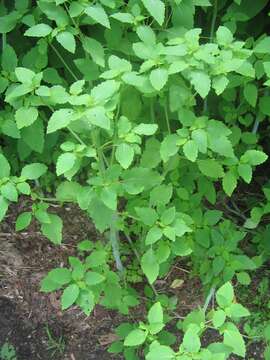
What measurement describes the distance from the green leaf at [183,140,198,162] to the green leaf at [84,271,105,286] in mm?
613

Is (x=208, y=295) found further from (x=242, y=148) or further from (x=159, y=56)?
(x=159, y=56)

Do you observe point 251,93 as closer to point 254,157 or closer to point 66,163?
point 254,157

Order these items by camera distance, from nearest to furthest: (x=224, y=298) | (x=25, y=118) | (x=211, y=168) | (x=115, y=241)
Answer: (x=224, y=298) < (x=25, y=118) < (x=211, y=168) < (x=115, y=241)

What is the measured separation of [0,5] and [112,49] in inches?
23.3

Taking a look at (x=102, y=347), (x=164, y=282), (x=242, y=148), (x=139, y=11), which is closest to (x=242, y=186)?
(x=242, y=148)

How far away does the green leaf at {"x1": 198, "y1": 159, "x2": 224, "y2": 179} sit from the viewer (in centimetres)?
248

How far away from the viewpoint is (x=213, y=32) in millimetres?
3000

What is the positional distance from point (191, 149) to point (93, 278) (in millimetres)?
665

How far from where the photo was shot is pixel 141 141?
266 centimetres

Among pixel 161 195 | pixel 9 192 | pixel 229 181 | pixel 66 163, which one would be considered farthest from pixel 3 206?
pixel 229 181

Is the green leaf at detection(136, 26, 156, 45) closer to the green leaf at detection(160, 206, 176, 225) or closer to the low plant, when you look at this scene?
the green leaf at detection(160, 206, 176, 225)

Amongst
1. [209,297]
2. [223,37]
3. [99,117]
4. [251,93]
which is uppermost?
[223,37]

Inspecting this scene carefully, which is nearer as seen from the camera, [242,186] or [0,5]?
[0,5]

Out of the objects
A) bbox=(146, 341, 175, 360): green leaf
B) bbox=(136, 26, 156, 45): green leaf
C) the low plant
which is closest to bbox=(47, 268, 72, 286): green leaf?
bbox=(146, 341, 175, 360): green leaf
